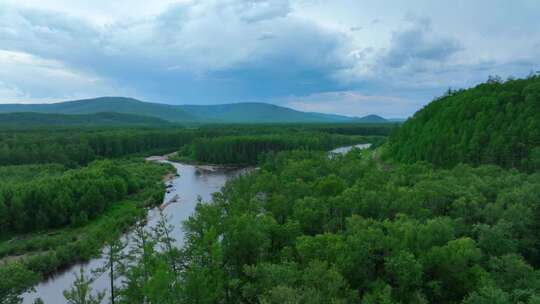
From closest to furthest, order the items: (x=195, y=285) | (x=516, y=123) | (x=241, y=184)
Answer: (x=195, y=285) → (x=241, y=184) → (x=516, y=123)

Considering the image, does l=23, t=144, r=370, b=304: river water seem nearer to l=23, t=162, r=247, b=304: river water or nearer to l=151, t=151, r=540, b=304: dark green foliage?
l=23, t=162, r=247, b=304: river water

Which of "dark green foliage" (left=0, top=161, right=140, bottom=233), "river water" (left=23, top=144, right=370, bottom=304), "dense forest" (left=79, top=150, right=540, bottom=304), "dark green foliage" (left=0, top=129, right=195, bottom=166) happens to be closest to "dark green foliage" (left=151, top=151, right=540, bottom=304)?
"dense forest" (left=79, top=150, right=540, bottom=304)

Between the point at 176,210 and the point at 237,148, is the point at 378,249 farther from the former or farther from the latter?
the point at 237,148

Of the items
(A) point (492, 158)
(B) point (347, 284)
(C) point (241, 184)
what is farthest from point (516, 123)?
(B) point (347, 284)

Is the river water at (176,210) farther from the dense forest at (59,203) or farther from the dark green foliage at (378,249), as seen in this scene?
the dark green foliage at (378,249)

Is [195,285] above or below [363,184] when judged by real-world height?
below

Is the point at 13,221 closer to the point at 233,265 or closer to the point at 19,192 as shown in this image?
the point at 19,192

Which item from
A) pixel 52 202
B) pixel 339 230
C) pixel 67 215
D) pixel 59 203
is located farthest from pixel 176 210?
pixel 339 230
